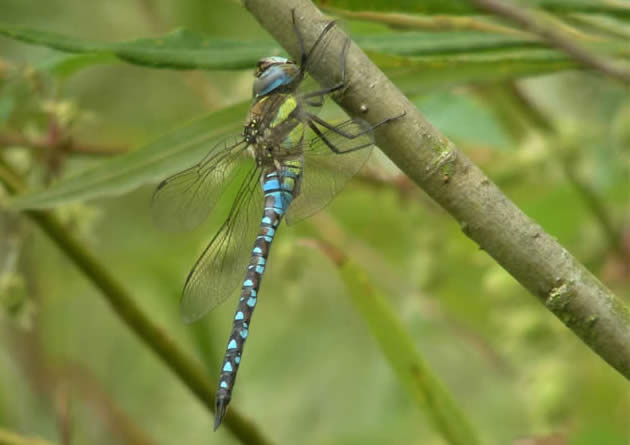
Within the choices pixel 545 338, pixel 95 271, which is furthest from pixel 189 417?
pixel 95 271

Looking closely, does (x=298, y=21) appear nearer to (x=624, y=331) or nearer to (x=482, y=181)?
(x=482, y=181)

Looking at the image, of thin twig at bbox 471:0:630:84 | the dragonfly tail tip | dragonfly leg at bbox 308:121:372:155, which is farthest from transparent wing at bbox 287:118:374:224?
the dragonfly tail tip

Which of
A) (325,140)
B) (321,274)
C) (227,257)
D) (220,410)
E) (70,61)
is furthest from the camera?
(321,274)

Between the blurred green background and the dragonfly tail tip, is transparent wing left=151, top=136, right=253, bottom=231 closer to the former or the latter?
the blurred green background

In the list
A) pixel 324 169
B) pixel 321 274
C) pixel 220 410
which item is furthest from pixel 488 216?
pixel 321 274

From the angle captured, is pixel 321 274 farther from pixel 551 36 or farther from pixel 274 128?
pixel 551 36

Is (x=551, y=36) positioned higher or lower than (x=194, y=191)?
lower

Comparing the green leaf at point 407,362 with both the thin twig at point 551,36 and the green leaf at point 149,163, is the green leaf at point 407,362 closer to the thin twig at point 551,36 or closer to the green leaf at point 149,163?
the green leaf at point 149,163
